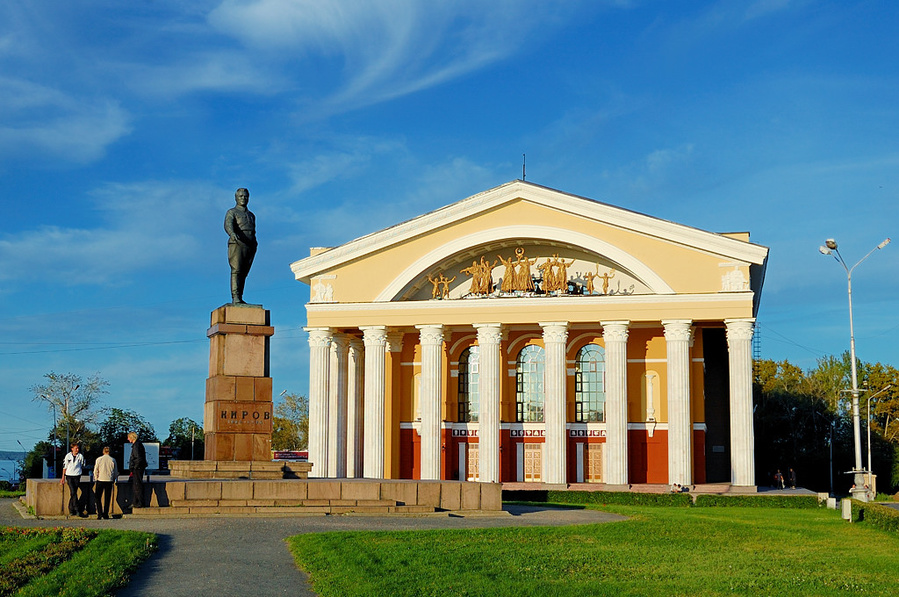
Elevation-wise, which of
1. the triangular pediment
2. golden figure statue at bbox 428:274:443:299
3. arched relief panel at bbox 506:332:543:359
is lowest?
arched relief panel at bbox 506:332:543:359

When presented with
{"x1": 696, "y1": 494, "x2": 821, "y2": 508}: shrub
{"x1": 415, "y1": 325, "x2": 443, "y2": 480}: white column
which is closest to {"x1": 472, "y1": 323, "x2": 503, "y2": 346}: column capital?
{"x1": 415, "y1": 325, "x2": 443, "y2": 480}: white column

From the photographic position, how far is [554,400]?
40469mm

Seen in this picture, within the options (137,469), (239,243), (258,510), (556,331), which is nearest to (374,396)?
(556,331)

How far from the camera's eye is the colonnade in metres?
38.8

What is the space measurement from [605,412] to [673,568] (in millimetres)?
26707

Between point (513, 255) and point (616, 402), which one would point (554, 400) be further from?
point (513, 255)

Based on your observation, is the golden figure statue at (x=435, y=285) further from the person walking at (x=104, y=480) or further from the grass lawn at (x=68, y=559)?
the grass lawn at (x=68, y=559)

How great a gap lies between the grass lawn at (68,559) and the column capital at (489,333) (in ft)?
83.7

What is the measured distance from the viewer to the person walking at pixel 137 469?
775 inches

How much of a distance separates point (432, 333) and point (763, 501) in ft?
48.4

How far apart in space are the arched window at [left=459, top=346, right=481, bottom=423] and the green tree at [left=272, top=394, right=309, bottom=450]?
38.1 m

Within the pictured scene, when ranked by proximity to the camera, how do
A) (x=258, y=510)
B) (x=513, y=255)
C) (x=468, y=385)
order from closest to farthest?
1. (x=258, y=510)
2. (x=513, y=255)
3. (x=468, y=385)

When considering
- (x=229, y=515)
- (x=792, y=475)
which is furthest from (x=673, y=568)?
(x=792, y=475)

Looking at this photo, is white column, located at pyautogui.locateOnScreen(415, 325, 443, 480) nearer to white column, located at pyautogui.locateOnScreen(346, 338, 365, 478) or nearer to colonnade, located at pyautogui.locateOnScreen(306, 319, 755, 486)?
colonnade, located at pyautogui.locateOnScreen(306, 319, 755, 486)
